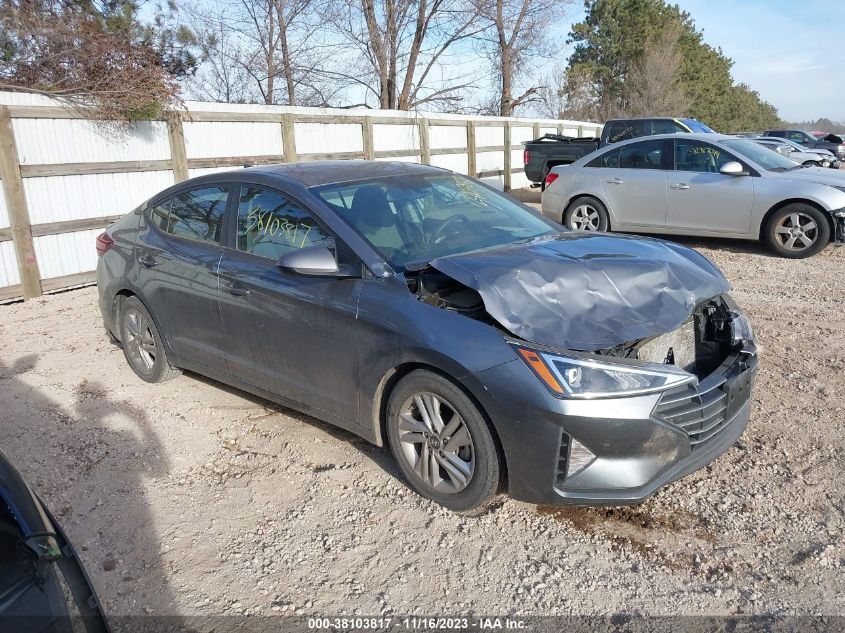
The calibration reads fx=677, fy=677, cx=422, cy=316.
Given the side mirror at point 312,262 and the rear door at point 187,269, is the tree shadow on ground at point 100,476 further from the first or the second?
the side mirror at point 312,262

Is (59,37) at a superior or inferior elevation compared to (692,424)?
superior

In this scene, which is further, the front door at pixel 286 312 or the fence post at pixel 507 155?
the fence post at pixel 507 155

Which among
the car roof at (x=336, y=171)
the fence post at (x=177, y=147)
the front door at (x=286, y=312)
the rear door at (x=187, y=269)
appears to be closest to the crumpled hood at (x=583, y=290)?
the front door at (x=286, y=312)

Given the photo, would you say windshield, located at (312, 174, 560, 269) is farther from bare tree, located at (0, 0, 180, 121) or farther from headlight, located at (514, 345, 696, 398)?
bare tree, located at (0, 0, 180, 121)

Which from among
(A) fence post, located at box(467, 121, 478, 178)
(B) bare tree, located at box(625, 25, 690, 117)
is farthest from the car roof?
(B) bare tree, located at box(625, 25, 690, 117)

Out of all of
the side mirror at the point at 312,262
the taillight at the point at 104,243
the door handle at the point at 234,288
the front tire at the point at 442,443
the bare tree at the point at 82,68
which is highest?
the bare tree at the point at 82,68

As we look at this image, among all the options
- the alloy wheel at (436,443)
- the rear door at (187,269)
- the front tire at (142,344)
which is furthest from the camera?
the front tire at (142,344)

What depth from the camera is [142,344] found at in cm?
516

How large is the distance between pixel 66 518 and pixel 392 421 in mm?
1727

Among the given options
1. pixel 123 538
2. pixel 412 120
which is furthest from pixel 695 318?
pixel 412 120

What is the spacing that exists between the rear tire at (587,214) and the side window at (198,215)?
6.50 metres

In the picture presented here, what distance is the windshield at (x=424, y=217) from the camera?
3680 mm

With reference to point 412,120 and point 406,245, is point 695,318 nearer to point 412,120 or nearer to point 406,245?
point 406,245

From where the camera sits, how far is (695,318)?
367 cm
